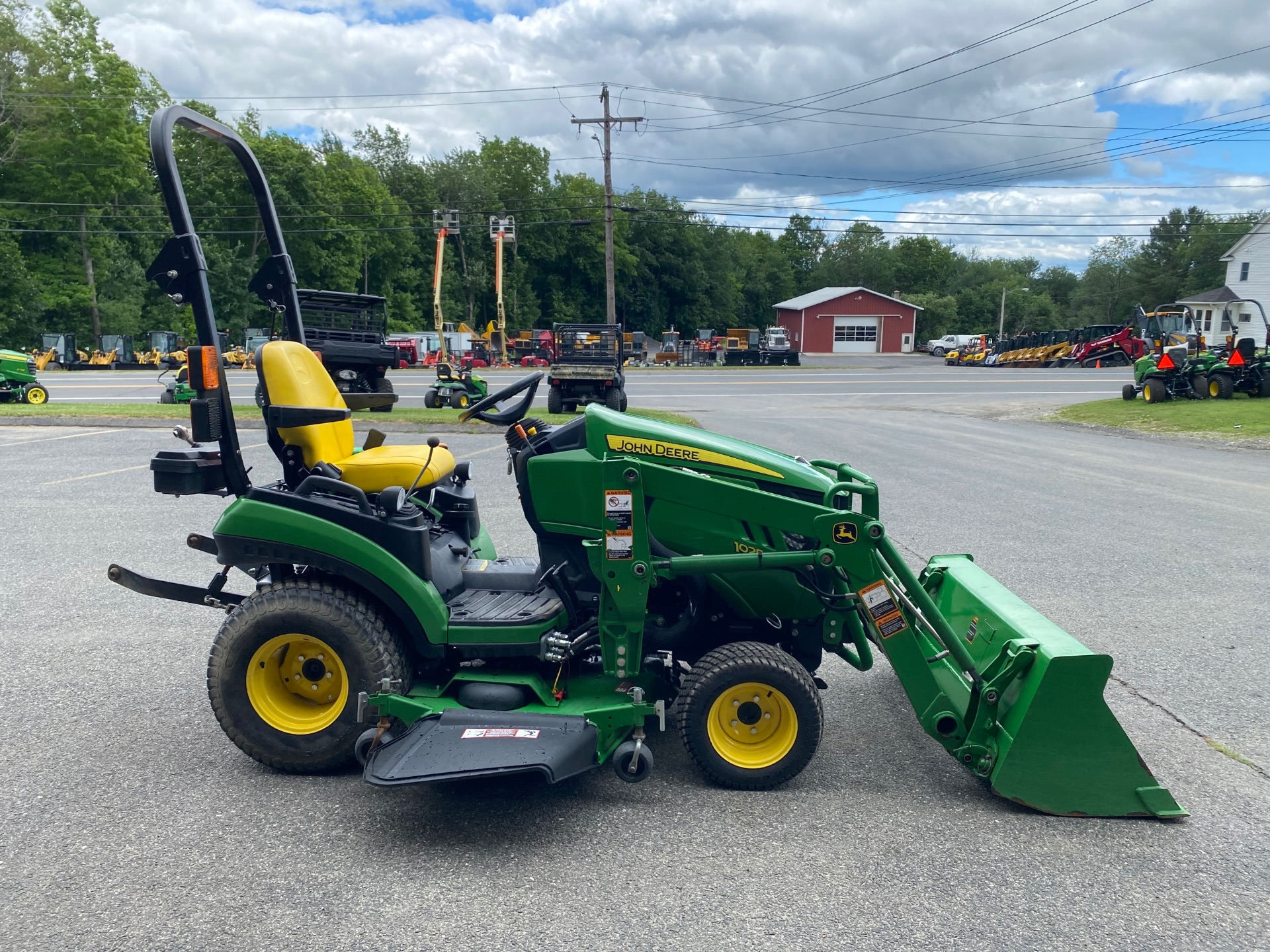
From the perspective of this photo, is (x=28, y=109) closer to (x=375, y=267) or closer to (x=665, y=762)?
(x=375, y=267)

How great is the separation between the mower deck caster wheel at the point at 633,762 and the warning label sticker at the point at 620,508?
823 mm

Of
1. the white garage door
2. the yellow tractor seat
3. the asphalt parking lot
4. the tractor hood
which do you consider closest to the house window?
the white garage door

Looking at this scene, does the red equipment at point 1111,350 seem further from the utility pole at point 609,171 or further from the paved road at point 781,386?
the utility pole at point 609,171

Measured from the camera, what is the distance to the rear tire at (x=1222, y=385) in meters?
22.2

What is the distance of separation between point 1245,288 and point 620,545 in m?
66.7

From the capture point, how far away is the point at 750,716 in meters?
3.54

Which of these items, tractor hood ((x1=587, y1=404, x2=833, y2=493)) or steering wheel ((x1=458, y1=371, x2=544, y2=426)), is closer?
tractor hood ((x1=587, y1=404, x2=833, y2=493))

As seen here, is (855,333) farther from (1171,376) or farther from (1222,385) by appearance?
(1222,385)

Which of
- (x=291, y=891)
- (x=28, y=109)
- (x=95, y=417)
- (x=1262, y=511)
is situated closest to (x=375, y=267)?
(x=28, y=109)

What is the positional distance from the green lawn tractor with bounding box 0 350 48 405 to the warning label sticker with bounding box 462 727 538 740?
21317 millimetres

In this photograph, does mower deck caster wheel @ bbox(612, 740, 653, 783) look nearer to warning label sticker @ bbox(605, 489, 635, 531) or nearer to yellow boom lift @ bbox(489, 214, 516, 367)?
warning label sticker @ bbox(605, 489, 635, 531)

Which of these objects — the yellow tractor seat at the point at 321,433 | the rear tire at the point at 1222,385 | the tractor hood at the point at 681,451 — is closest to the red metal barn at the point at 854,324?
the rear tire at the point at 1222,385

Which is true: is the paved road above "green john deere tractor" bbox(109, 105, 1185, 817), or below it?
below

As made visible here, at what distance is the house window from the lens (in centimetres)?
7175
